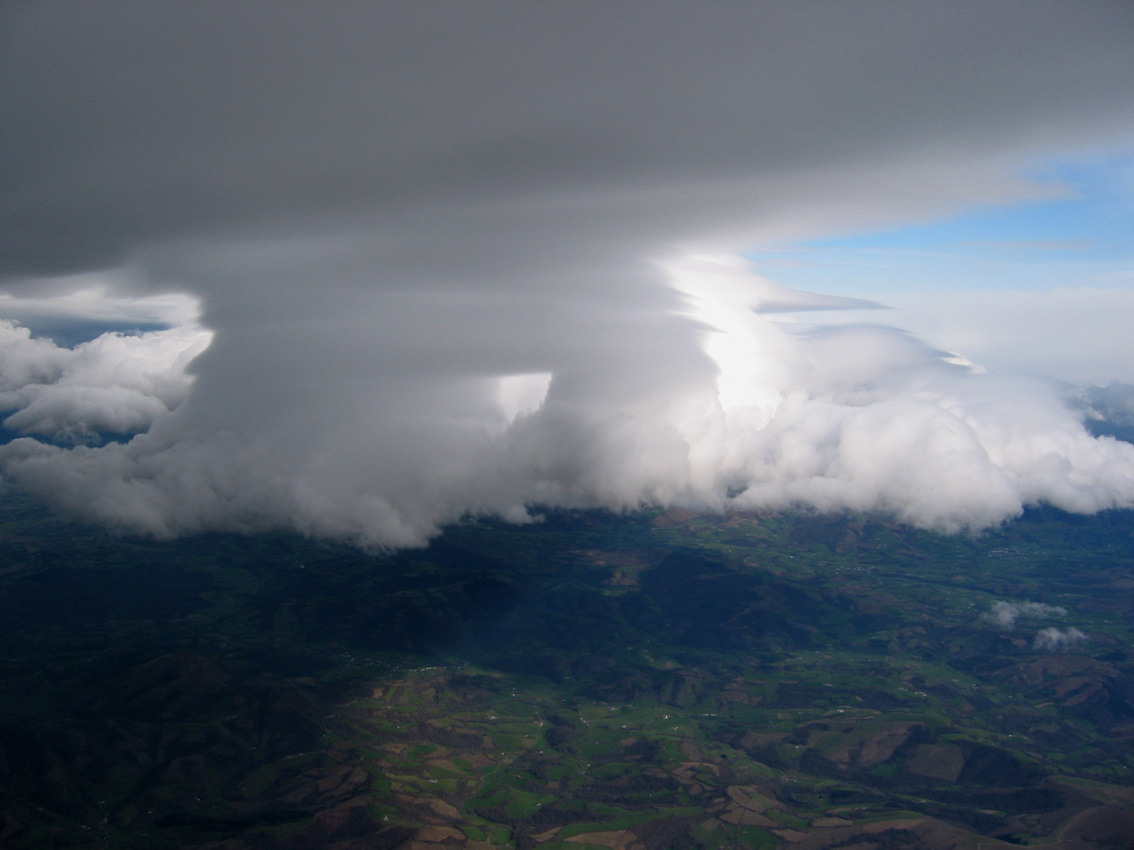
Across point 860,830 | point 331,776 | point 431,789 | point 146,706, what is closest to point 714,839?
point 860,830

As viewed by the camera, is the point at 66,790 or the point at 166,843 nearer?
the point at 166,843

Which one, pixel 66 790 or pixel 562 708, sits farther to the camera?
pixel 562 708

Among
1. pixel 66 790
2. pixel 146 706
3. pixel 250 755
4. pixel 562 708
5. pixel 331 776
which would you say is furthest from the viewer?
pixel 562 708

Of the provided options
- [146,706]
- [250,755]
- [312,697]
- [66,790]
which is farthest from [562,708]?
[66,790]

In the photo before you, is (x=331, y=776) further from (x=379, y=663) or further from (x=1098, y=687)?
(x=1098, y=687)

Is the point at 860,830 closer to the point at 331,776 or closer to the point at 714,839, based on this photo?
the point at 714,839

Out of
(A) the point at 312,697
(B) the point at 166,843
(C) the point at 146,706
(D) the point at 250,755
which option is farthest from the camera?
(A) the point at 312,697

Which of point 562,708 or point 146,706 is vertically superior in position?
point 146,706

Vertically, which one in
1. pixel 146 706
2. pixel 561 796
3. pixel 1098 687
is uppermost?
pixel 146 706

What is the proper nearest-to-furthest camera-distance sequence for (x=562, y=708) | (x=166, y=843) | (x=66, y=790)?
(x=166, y=843) → (x=66, y=790) → (x=562, y=708)
